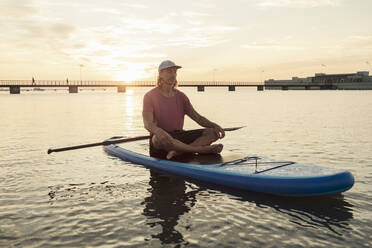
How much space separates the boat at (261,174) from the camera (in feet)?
18.9

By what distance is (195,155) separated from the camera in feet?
26.9

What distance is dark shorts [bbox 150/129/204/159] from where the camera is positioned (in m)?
7.67

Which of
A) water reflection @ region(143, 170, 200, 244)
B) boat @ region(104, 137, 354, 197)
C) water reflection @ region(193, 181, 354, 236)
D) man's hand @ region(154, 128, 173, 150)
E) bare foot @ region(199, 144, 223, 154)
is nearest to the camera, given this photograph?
water reflection @ region(143, 170, 200, 244)

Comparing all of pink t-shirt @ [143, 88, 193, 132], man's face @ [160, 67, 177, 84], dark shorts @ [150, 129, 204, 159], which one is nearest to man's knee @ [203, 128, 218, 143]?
dark shorts @ [150, 129, 204, 159]

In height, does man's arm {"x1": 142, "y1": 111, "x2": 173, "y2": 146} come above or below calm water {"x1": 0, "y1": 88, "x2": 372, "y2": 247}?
above

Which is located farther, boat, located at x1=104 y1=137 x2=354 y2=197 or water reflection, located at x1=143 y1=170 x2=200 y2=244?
boat, located at x1=104 y1=137 x2=354 y2=197

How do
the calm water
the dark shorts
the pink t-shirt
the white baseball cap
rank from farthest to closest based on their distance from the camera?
the dark shorts
the pink t-shirt
the white baseball cap
the calm water

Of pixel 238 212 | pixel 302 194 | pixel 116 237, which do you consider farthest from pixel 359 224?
pixel 116 237

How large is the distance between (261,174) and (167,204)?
6.15ft

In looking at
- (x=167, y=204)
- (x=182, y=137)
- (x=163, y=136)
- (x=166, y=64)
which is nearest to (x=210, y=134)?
(x=182, y=137)

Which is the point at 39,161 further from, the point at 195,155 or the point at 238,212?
the point at 238,212

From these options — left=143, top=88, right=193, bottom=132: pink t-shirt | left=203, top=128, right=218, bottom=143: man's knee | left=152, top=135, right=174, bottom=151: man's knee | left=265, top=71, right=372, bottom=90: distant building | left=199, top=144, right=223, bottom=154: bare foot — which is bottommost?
left=199, top=144, right=223, bottom=154: bare foot

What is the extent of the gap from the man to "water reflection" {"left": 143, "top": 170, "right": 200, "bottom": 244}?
751 millimetres

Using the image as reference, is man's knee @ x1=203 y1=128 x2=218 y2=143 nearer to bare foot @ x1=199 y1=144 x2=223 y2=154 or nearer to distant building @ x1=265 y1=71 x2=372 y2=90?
bare foot @ x1=199 y1=144 x2=223 y2=154
